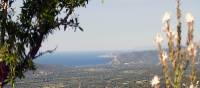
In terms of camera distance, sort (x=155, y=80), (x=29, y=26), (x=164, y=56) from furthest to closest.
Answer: (x=29, y=26) → (x=164, y=56) → (x=155, y=80)

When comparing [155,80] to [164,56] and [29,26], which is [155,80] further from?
[29,26]

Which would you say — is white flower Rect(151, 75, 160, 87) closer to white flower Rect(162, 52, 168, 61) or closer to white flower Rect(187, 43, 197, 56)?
white flower Rect(162, 52, 168, 61)

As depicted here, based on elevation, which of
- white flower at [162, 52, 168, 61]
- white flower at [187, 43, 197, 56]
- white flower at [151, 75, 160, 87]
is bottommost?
white flower at [151, 75, 160, 87]

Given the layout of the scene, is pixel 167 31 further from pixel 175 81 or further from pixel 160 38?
pixel 175 81

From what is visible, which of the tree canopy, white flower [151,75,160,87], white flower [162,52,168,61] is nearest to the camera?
white flower [151,75,160,87]

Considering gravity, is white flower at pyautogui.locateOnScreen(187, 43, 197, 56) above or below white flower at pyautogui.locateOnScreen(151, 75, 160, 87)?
above

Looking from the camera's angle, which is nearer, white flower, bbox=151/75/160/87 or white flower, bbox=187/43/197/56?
white flower, bbox=151/75/160/87

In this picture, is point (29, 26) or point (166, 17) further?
point (29, 26)

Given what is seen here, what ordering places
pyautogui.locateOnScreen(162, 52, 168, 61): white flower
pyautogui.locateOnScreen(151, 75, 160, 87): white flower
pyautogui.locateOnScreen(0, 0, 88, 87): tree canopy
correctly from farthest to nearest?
pyautogui.locateOnScreen(0, 0, 88, 87): tree canopy, pyautogui.locateOnScreen(162, 52, 168, 61): white flower, pyautogui.locateOnScreen(151, 75, 160, 87): white flower

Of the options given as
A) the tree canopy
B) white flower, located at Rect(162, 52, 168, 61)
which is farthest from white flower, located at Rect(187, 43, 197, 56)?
the tree canopy

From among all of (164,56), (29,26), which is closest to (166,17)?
(164,56)

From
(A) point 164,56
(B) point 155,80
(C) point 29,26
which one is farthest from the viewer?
(C) point 29,26
